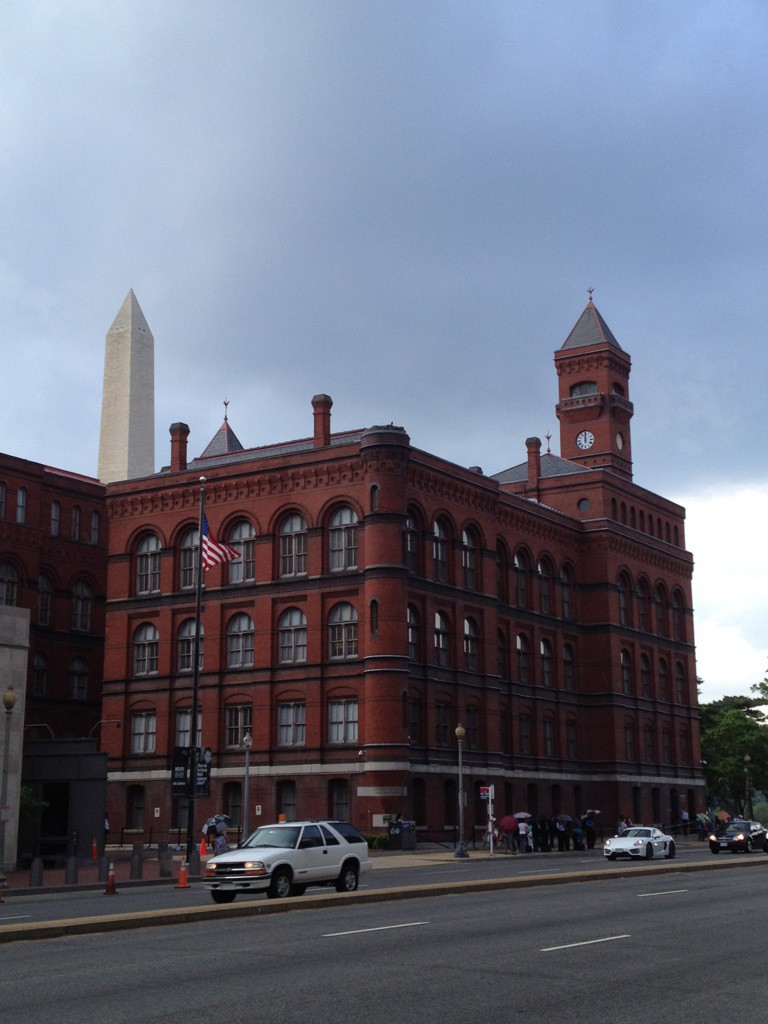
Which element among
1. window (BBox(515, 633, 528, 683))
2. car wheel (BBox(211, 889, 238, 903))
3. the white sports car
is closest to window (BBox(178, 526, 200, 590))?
window (BBox(515, 633, 528, 683))

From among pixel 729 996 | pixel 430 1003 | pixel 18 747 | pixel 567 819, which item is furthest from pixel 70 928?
pixel 567 819

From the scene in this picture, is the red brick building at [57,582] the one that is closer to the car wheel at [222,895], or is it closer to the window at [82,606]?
the window at [82,606]

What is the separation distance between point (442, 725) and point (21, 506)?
82.0 feet

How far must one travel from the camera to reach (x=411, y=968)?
14938mm

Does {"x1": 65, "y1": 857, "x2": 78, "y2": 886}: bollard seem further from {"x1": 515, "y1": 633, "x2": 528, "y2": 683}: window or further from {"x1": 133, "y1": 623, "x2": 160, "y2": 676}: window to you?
{"x1": 515, "y1": 633, "x2": 528, "y2": 683}: window

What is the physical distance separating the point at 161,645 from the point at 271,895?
40.9 m

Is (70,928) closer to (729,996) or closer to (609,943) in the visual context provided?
(609,943)

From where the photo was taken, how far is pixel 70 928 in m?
19.8

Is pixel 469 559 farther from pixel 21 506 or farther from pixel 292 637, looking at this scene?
pixel 21 506

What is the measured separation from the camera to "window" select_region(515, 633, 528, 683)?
71.5 m

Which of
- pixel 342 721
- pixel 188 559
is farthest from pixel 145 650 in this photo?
pixel 342 721

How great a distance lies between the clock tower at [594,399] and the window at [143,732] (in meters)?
36.9

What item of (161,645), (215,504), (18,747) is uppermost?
(215,504)

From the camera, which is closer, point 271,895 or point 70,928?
point 70,928
